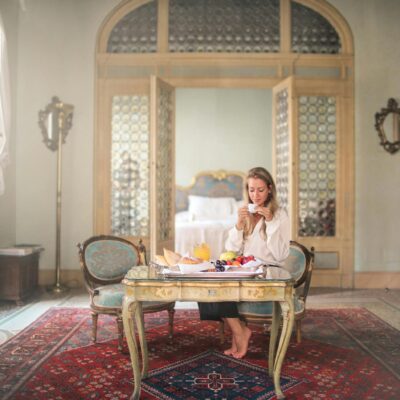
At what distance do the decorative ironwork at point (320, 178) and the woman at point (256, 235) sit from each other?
9.59 ft

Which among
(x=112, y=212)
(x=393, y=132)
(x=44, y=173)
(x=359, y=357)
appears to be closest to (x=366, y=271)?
(x=393, y=132)

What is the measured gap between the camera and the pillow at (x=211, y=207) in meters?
8.20

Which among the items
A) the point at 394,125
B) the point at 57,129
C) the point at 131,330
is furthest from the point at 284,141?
the point at 131,330

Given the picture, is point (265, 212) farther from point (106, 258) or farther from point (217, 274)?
point (106, 258)

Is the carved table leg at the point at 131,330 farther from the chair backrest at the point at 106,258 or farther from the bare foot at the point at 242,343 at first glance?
the chair backrest at the point at 106,258

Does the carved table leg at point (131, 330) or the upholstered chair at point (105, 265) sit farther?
the upholstered chair at point (105, 265)

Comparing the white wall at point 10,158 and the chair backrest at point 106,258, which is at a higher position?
the white wall at point 10,158

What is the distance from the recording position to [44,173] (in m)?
5.68

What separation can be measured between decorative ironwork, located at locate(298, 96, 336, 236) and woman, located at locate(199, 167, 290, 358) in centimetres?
292

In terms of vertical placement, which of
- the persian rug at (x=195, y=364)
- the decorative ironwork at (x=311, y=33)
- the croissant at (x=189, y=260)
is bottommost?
the persian rug at (x=195, y=364)

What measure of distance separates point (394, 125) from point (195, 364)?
4.20 m

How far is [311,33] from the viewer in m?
5.84

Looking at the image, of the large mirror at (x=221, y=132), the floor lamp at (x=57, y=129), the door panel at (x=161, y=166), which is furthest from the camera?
the large mirror at (x=221, y=132)

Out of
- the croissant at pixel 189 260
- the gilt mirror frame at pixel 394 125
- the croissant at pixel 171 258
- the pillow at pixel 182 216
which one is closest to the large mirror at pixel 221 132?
the pillow at pixel 182 216
